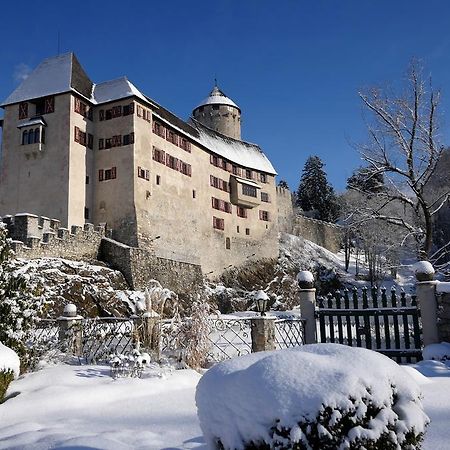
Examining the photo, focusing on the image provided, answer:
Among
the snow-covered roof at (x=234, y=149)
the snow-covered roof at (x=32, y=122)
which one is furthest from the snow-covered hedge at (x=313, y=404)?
the snow-covered roof at (x=234, y=149)

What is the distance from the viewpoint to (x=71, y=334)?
35.0ft

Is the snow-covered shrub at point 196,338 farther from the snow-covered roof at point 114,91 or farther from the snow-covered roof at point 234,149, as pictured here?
the snow-covered roof at point 234,149

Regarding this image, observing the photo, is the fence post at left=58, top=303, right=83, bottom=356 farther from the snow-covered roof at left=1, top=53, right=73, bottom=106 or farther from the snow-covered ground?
the snow-covered roof at left=1, top=53, right=73, bottom=106

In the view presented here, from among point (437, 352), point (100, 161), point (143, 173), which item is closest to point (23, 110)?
point (100, 161)

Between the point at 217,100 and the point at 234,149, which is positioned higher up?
the point at 217,100

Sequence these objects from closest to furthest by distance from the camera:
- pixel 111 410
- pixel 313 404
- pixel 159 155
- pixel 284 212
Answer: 1. pixel 313 404
2. pixel 111 410
3. pixel 159 155
4. pixel 284 212

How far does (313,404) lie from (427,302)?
7.24m

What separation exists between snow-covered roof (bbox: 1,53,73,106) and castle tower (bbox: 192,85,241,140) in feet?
74.5

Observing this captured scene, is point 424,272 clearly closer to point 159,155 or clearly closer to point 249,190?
point 159,155

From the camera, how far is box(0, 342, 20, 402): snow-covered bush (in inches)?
269

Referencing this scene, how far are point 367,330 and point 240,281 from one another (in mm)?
32116

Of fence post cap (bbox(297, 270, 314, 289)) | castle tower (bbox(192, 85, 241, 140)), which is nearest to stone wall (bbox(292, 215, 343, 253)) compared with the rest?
castle tower (bbox(192, 85, 241, 140))

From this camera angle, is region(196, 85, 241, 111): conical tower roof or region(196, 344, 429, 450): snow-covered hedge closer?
region(196, 344, 429, 450): snow-covered hedge

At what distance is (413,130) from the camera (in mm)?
16516
